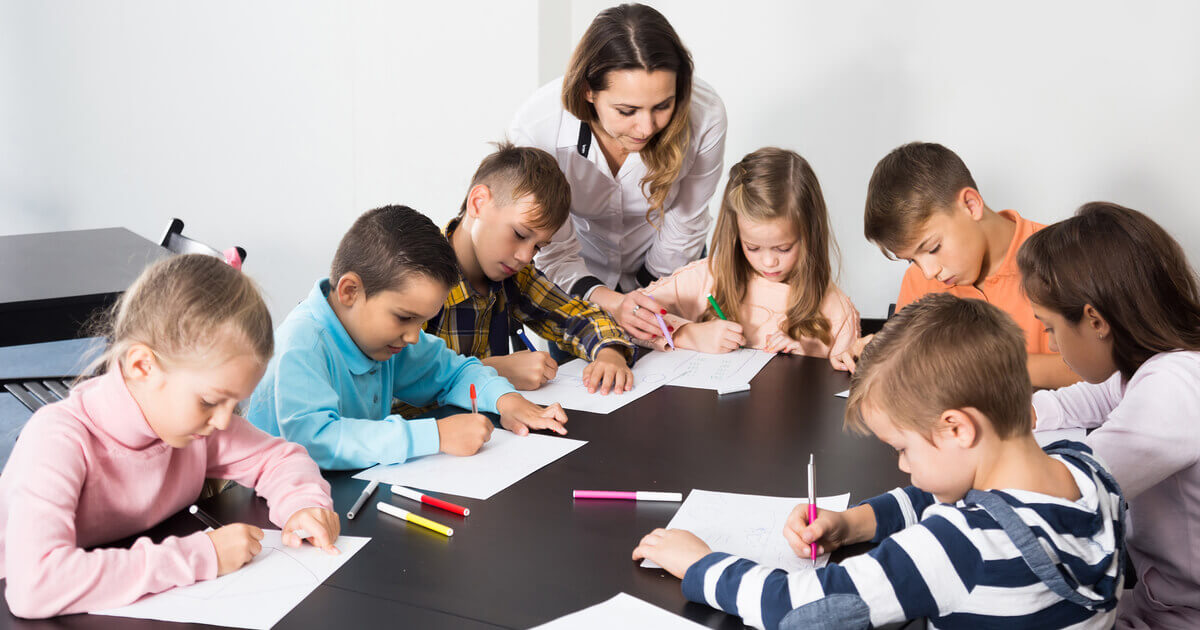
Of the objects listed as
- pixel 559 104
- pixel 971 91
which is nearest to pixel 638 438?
pixel 559 104

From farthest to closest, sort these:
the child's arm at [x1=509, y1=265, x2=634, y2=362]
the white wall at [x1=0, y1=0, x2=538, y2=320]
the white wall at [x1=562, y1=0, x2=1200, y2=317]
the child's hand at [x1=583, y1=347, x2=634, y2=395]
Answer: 1. the white wall at [x1=0, y1=0, x2=538, y2=320]
2. the white wall at [x1=562, y1=0, x2=1200, y2=317]
3. the child's arm at [x1=509, y1=265, x2=634, y2=362]
4. the child's hand at [x1=583, y1=347, x2=634, y2=395]

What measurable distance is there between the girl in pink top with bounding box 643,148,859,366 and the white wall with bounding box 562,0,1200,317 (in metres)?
1.01

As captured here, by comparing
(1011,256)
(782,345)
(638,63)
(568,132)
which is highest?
(638,63)

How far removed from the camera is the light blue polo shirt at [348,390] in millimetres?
1285

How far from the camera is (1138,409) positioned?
4.16 feet

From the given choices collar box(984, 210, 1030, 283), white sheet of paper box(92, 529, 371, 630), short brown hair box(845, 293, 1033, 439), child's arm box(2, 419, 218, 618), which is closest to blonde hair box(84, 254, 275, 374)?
child's arm box(2, 419, 218, 618)

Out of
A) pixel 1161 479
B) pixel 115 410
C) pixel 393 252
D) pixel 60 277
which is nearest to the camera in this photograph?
pixel 115 410

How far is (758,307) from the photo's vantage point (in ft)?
7.21

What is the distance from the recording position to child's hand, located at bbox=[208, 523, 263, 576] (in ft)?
3.20

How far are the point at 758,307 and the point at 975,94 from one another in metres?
1.19

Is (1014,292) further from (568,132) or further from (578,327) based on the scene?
(568,132)

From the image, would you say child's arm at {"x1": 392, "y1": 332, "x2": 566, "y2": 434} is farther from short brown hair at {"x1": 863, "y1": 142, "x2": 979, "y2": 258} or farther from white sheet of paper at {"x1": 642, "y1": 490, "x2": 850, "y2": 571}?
short brown hair at {"x1": 863, "y1": 142, "x2": 979, "y2": 258}

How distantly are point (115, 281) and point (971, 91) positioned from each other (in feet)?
7.94

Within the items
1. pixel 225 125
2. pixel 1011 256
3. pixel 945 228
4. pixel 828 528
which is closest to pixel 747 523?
pixel 828 528
